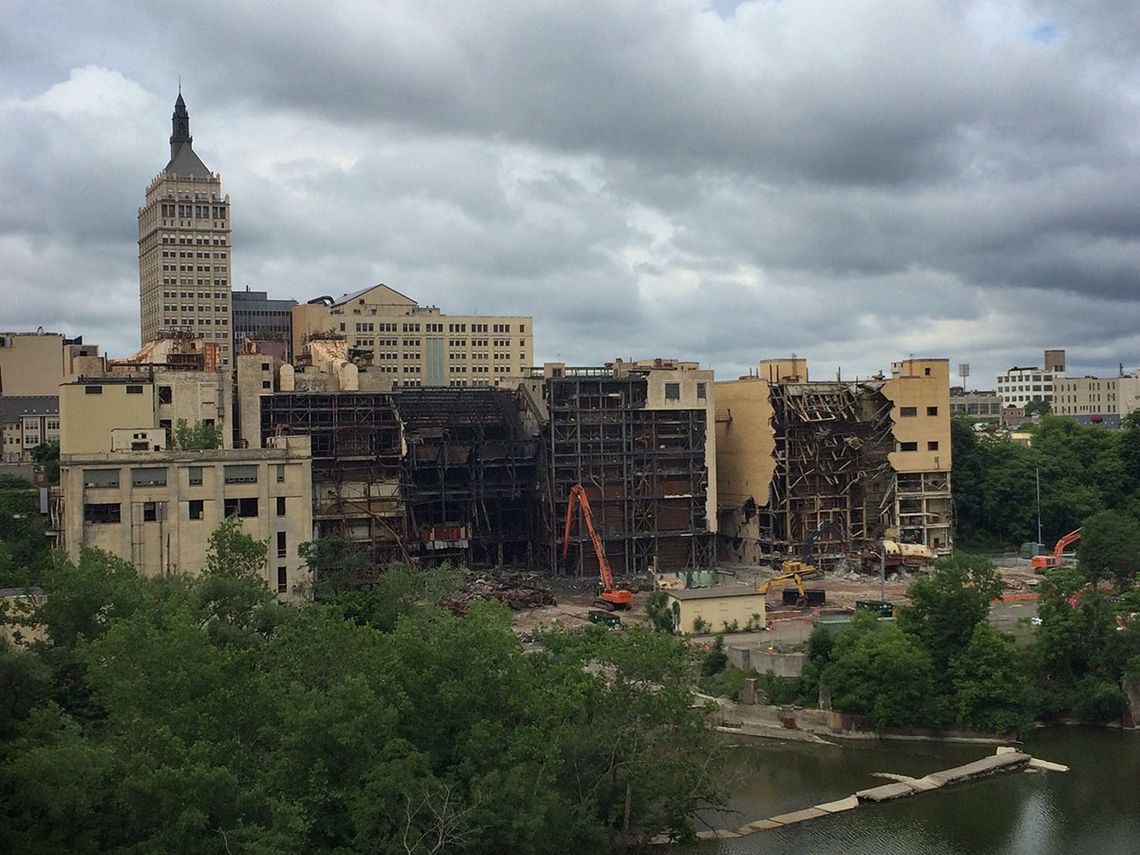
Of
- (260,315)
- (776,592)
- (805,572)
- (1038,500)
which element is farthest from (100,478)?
(260,315)

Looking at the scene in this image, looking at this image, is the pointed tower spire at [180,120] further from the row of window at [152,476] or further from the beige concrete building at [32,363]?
the row of window at [152,476]

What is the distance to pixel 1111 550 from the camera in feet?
241

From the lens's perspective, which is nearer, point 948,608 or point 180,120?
point 948,608

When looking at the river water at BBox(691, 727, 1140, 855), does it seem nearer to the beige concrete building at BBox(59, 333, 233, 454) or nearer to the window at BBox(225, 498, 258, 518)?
the window at BBox(225, 498, 258, 518)

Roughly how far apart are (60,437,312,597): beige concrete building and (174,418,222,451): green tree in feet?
17.1

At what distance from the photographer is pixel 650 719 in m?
41.3

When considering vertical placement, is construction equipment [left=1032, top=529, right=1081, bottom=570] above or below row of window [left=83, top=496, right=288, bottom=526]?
below

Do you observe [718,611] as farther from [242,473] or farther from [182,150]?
[182,150]

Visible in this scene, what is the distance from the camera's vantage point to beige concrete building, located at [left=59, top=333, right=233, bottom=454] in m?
81.3

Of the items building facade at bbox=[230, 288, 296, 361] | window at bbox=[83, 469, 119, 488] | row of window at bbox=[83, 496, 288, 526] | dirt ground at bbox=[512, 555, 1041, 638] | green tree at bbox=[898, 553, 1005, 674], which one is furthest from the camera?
building facade at bbox=[230, 288, 296, 361]

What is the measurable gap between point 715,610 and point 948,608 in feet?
50.0

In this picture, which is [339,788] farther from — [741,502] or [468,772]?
[741,502]

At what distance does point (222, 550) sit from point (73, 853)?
80.3 feet

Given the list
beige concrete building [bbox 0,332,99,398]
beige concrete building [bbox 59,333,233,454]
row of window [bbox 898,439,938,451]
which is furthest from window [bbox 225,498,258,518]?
beige concrete building [bbox 0,332,99,398]
